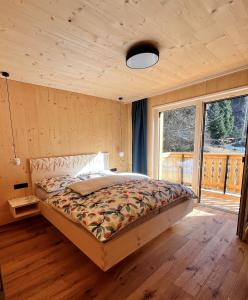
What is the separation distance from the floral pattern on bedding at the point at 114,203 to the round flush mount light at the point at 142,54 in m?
1.61

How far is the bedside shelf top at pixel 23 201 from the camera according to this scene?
246 centimetres

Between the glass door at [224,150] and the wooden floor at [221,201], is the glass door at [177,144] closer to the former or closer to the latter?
the glass door at [224,150]

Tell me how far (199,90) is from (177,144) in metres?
1.18

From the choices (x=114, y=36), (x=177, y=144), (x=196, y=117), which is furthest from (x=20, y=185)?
(x=196, y=117)

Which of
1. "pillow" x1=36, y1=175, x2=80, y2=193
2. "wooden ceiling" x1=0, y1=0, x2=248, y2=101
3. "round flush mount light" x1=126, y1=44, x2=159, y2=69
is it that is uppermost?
"wooden ceiling" x1=0, y1=0, x2=248, y2=101

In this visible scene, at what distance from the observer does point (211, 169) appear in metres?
3.77

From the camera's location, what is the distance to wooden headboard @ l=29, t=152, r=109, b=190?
2.83m

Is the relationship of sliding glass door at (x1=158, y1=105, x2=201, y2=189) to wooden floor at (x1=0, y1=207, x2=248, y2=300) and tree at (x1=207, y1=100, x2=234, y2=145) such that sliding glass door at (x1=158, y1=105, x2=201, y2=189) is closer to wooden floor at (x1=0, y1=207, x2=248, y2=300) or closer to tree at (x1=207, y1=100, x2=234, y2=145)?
tree at (x1=207, y1=100, x2=234, y2=145)

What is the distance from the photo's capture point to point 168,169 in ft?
12.8

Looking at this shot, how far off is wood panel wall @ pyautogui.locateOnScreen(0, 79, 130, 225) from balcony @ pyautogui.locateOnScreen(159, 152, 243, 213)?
145cm

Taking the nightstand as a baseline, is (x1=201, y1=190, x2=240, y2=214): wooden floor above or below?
below

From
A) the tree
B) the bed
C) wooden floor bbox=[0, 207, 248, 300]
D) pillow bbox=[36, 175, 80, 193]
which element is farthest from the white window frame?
pillow bbox=[36, 175, 80, 193]

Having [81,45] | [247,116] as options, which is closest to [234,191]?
[247,116]

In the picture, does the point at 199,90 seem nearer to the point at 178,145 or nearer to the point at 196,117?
the point at 196,117
